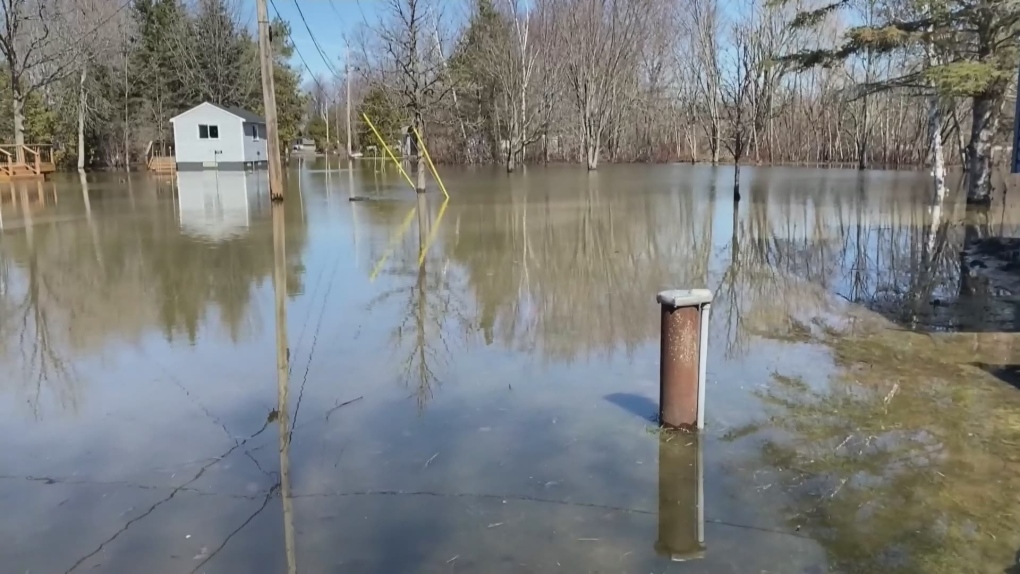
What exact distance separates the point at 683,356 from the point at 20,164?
1456 inches

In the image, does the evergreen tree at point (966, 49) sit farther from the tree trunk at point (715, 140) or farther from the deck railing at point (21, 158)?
the deck railing at point (21, 158)

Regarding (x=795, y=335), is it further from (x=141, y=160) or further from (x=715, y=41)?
(x=141, y=160)

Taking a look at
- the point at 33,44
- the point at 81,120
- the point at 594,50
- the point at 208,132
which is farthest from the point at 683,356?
the point at 81,120

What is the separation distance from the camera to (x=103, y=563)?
3.66 metres

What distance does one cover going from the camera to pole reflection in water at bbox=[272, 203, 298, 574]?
3920 mm

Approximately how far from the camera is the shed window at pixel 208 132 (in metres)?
42.7

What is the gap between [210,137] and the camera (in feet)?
141

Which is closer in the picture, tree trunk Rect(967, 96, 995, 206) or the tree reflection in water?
the tree reflection in water

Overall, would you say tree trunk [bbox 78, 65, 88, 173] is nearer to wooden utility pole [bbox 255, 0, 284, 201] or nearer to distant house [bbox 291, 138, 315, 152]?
wooden utility pole [bbox 255, 0, 284, 201]

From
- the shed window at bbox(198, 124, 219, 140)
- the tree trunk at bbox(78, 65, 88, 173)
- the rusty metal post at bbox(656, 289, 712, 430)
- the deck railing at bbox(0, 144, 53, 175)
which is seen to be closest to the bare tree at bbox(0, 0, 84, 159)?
the deck railing at bbox(0, 144, 53, 175)

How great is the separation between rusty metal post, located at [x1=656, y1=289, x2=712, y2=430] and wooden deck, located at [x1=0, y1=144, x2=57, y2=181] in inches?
1373

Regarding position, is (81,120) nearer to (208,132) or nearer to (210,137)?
(208,132)

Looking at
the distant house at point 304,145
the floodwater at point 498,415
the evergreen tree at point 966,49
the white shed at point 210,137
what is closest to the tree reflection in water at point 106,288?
the floodwater at point 498,415

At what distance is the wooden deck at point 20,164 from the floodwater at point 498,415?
25.5m
